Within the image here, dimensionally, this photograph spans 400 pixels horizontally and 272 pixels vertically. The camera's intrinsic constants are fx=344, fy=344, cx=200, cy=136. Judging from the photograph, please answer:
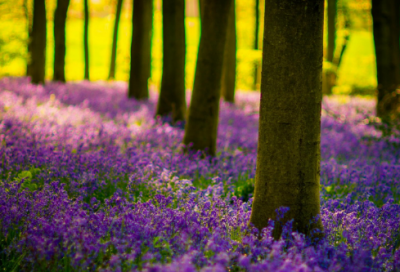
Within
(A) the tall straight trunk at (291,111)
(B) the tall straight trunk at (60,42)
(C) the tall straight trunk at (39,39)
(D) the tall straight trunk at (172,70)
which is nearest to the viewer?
(A) the tall straight trunk at (291,111)

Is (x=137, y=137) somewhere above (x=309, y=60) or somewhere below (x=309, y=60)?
below

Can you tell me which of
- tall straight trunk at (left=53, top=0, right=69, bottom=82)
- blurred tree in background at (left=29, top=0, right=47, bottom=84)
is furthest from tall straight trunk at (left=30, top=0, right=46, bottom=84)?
tall straight trunk at (left=53, top=0, right=69, bottom=82)

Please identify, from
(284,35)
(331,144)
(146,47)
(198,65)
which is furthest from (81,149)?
(146,47)

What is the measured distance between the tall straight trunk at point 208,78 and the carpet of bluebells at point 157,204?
0.37 metres

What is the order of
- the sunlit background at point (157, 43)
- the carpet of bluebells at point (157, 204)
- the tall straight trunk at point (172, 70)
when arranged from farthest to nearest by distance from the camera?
the sunlit background at point (157, 43)
the tall straight trunk at point (172, 70)
the carpet of bluebells at point (157, 204)

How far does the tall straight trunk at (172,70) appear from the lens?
9.27 m

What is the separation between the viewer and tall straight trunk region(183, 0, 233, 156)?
20.4ft

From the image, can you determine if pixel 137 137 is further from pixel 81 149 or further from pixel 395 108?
pixel 395 108

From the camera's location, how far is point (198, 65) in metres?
6.48

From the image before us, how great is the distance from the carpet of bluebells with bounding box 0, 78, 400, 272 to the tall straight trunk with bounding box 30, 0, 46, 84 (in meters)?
5.81

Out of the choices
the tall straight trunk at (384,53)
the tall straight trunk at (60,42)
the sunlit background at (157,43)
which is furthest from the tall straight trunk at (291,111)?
the tall straight trunk at (60,42)

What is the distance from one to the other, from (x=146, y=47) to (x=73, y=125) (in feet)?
20.7

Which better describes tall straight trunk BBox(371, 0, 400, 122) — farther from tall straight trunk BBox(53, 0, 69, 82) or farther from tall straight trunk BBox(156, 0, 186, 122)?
tall straight trunk BBox(53, 0, 69, 82)

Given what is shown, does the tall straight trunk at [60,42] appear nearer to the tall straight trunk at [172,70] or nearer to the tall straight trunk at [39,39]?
the tall straight trunk at [39,39]
